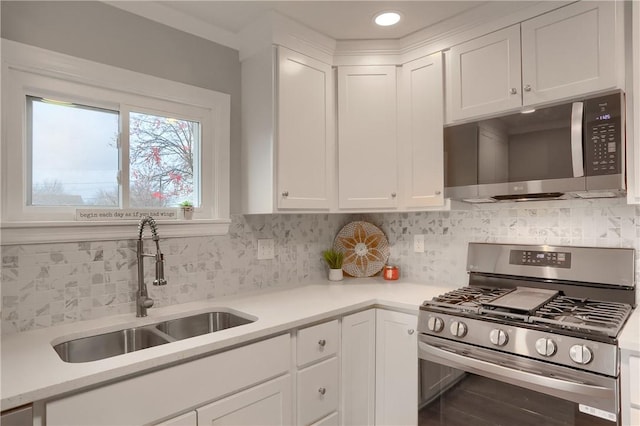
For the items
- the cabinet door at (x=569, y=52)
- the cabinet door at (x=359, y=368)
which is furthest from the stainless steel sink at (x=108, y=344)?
the cabinet door at (x=569, y=52)

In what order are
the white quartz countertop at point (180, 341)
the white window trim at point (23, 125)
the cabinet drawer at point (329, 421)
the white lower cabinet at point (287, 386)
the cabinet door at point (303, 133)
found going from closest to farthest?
the white quartz countertop at point (180, 341) → the white lower cabinet at point (287, 386) → the white window trim at point (23, 125) → the cabinet drawer at point (329, 421) → the cabinet door at point (303, 133)

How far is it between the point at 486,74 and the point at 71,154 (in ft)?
6.72

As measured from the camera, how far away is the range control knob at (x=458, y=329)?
168 cm

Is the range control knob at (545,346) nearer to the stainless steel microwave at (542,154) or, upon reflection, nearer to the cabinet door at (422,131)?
the stainless steel microwave at (542,154)

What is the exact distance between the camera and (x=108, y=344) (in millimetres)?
1645

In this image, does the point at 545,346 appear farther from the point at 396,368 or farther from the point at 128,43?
the point at 128,43

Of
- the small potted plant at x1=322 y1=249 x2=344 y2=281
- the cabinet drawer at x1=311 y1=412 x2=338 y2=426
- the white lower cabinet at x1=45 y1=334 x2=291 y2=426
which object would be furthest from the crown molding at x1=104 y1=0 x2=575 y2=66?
the cabinet drawer at x1=311 y1=412 x2=338 y2=426

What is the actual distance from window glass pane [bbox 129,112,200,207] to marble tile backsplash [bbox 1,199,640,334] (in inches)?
9.6

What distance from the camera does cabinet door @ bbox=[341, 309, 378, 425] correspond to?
6.45 ft

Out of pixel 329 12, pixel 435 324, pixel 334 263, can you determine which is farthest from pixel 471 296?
pixel 329 12

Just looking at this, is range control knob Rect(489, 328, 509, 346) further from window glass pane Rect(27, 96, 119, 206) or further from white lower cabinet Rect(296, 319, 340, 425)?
window glass pane Rect(27, 96, 119, 206)

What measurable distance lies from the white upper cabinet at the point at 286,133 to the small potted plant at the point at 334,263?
1.62 feet

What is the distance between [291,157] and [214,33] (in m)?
0.82

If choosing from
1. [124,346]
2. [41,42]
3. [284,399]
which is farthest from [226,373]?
[41,42]
